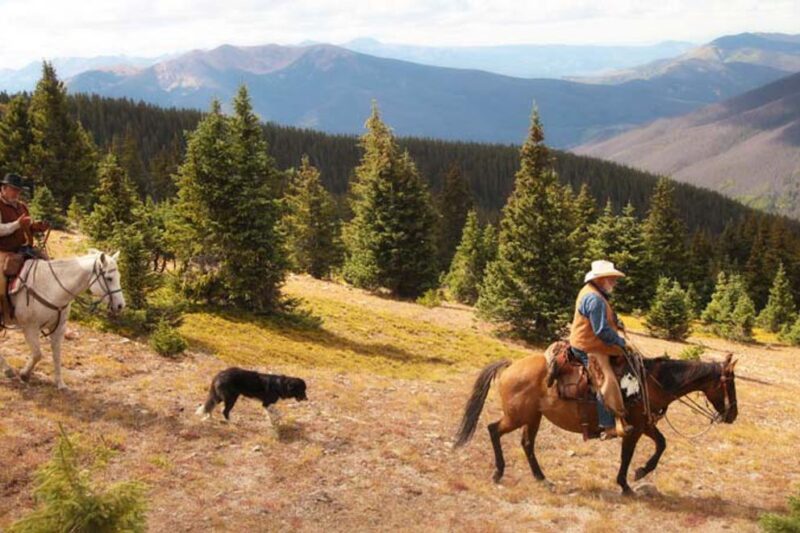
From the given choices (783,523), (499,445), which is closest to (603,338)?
(499,445)

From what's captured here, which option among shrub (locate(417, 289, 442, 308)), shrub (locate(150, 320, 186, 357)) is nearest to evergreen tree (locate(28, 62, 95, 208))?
shrub (locate(417, 289, 442, 308))

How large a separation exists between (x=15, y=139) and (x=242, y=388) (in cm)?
4098

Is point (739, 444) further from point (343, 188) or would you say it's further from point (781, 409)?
point (343, 188)

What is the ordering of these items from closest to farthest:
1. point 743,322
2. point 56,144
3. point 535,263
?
point 535,263 → point 56,144 → point 743,322

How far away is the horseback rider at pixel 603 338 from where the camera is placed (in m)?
10.3

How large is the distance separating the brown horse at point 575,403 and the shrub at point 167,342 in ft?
31.3

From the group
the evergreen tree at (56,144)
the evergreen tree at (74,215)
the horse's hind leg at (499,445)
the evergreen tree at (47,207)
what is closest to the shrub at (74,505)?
the horse's hind leg at (499,445)

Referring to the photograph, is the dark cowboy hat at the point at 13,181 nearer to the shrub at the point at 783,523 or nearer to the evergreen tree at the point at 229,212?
the evergreen tree at the point at 229,212

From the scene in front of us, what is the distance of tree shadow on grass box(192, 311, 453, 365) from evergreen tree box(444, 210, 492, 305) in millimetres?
26928

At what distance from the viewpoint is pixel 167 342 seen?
56.4 ft

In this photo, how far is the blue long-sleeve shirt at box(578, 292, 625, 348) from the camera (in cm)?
1024

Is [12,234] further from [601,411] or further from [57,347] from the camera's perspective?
[601,411]

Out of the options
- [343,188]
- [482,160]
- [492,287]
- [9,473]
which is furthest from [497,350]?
[482,160]

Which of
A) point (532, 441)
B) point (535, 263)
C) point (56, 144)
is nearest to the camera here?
point (532, 441)
